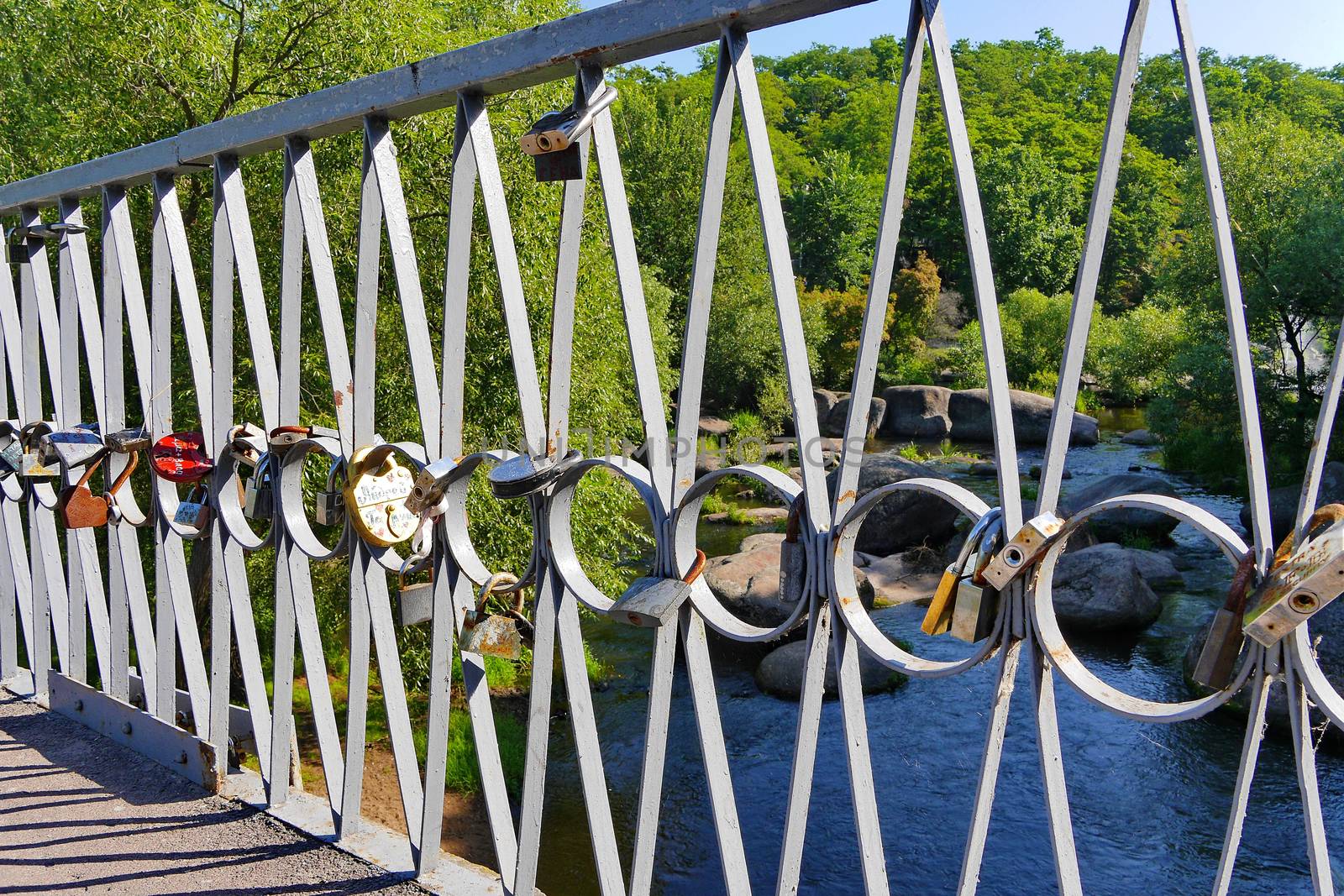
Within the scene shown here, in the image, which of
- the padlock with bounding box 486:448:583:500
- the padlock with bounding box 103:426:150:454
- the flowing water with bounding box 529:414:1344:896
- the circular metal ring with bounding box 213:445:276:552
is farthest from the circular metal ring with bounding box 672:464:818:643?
the flowing water with bounding box 529:414:1344:896

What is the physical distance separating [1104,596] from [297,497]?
11.9 metres

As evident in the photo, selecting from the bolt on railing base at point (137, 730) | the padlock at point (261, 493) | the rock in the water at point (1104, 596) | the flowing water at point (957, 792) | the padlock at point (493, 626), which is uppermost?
the padlock at point (261, 493)

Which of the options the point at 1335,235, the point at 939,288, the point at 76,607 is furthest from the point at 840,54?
the point at 76,607

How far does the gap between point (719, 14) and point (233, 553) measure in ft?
6.78

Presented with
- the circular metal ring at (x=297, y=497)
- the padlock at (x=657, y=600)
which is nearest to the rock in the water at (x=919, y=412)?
the circular metal ring at (x=297, y=497)

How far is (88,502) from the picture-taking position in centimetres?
343

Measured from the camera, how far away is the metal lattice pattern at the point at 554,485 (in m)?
1.54

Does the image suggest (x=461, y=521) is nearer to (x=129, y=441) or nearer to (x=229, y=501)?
(x=229, y=501)

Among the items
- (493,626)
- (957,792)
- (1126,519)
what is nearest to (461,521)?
(493,626)

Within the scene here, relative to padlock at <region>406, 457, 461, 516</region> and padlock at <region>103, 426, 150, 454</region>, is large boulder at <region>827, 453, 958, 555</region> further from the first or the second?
padlock at <region>406, 457, 461, 516</region>

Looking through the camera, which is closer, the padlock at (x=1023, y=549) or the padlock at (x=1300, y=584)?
the padlock at (x=1300, y=584)

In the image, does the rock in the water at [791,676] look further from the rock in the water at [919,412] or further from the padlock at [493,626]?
the rock in the water at [919,412]

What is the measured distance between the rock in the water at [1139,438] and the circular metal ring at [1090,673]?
82.7ft

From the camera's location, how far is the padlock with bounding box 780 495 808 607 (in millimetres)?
1898
